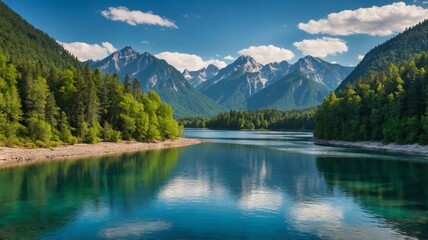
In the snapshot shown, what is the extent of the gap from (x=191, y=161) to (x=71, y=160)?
2667 cm

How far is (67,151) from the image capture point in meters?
92.7

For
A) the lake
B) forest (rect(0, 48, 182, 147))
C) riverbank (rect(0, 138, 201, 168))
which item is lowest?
the lake

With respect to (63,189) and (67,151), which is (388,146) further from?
(63,189)

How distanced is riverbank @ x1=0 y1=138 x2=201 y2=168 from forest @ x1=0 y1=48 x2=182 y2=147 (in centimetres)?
293

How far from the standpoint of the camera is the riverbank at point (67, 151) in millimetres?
78250

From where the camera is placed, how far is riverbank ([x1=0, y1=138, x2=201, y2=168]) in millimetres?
78250

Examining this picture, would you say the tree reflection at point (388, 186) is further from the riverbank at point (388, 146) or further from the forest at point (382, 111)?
the forest at point (382, 111)

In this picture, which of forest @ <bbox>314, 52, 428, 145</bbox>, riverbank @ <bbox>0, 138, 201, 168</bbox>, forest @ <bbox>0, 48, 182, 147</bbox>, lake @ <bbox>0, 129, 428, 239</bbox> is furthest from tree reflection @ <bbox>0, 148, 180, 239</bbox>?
forest @ <bbox>314, 52, 428, 145</bbox>

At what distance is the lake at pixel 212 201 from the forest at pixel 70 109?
1849 cm

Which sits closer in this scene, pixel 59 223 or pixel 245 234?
pixel 245 234

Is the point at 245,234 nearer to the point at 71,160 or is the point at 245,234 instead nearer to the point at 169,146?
the point at 71,160

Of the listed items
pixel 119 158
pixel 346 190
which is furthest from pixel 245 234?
pixel 119 158

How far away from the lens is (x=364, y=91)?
476 feet

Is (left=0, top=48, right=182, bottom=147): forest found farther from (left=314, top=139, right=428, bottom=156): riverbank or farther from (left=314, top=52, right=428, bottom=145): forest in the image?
(left=314, top=139, right=428, bottom=156): riverbank
